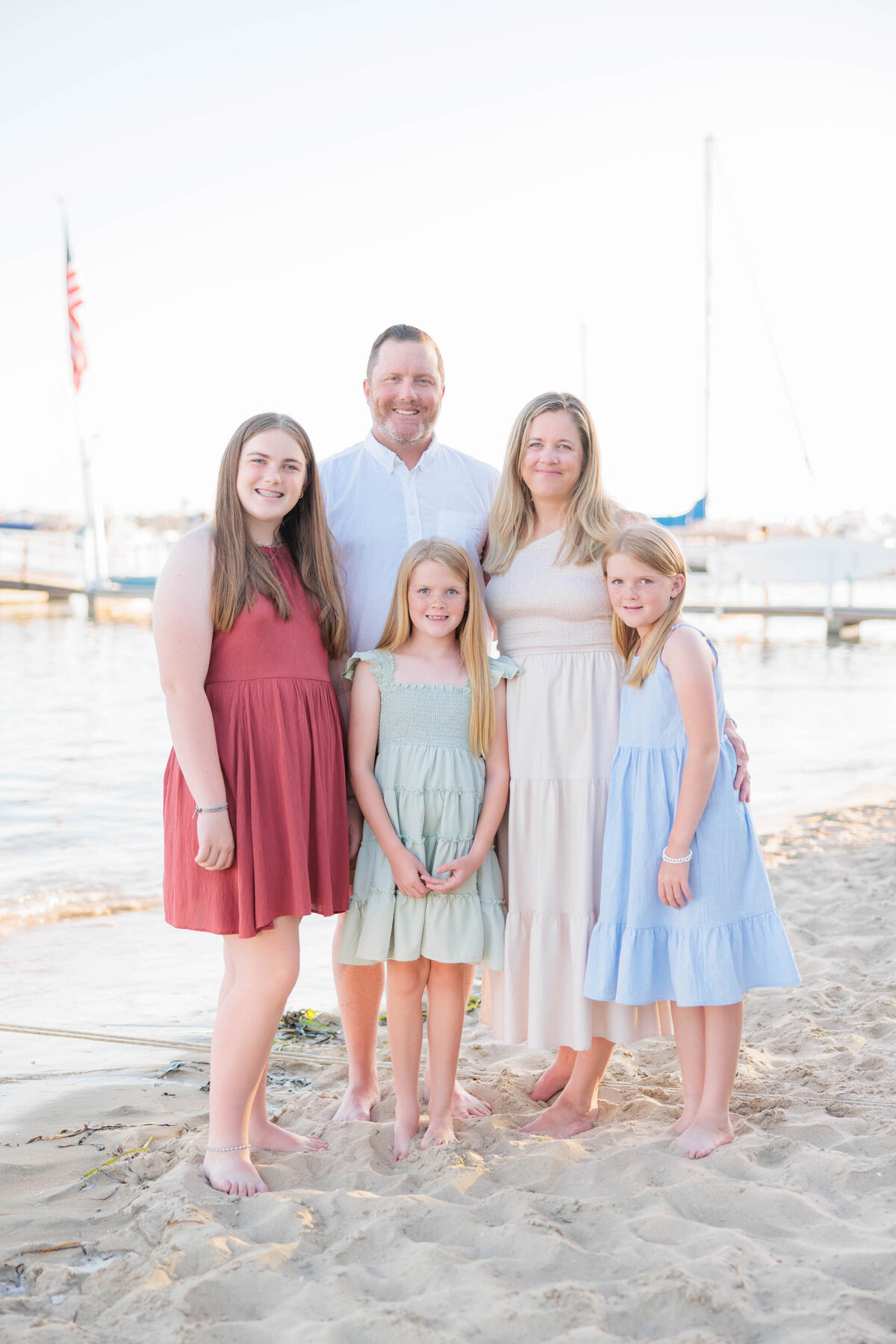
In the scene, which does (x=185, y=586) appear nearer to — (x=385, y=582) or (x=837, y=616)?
(x=385, y=582)

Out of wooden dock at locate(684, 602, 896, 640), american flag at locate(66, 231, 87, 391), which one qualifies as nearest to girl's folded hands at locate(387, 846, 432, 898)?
wooden dock at locate(684, 602, 896, 640)

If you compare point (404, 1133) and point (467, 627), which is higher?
point (467, 627)

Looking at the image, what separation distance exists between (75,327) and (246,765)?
955 inches

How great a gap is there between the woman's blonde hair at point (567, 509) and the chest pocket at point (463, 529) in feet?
0.36

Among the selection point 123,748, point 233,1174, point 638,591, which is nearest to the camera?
point 233,1174

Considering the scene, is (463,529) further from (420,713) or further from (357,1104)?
(357,1104)

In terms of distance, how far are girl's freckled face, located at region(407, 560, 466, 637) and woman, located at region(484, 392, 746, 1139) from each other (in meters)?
0.18

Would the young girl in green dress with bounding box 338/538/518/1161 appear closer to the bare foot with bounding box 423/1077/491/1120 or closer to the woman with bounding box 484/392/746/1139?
the woman with bounding box 484/392/746/1139

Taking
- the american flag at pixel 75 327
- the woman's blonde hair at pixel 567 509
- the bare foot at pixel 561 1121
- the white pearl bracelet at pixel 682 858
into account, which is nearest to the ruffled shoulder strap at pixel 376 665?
the woman's blonde hair at pixel 567 509

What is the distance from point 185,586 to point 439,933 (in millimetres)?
1106

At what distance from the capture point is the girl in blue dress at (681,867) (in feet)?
8.59

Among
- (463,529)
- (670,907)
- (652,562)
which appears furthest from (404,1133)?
(463,529)

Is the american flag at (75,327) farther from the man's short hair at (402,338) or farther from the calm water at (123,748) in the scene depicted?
the man's short hair at (402,338)

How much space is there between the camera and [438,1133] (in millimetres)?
2719
